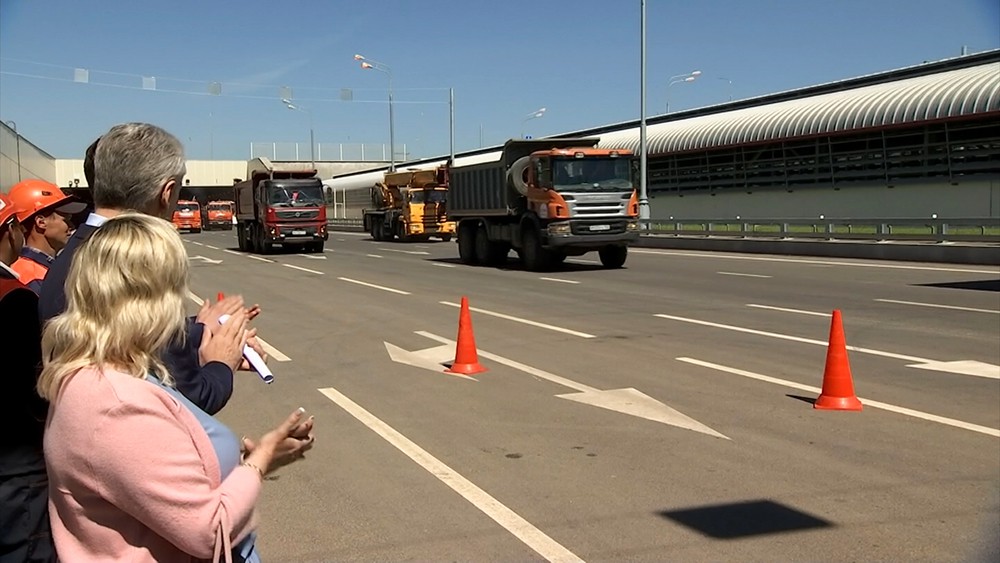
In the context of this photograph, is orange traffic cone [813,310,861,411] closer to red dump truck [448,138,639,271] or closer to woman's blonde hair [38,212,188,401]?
woman's blonde hair [38,212,188,401]

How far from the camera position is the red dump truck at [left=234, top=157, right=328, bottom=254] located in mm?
35219

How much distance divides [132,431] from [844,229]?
28.3 meters

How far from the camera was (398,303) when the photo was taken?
1681cm

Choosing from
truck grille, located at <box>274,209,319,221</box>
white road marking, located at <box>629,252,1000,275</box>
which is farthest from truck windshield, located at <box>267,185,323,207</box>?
white road marking, located at <box>629,252,1000,275</box>

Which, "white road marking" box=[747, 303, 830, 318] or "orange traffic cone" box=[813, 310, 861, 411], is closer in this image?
"orange traffic cone" box=[813, 310, 861, 411]

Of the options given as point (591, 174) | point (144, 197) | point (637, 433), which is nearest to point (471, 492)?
point (637, 433)

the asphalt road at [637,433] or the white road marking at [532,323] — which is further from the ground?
the white road marking at [532,323]

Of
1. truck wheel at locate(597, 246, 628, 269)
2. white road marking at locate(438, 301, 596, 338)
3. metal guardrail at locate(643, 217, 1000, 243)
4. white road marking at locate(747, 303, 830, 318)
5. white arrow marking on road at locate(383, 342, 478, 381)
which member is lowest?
white arrow marking on road at locate(383, 342, 478, 381)

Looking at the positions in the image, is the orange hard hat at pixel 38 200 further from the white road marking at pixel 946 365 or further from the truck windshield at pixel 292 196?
the truck windshield at pixel 292 196

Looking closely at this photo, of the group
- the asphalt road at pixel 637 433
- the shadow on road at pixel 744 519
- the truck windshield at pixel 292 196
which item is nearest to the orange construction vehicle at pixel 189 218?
the truck windshield at pixel 292 196

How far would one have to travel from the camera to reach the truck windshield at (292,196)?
35375 millimetres

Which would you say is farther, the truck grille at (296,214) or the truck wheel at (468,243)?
the truck grille at (296,214)

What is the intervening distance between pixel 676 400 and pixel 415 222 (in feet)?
121

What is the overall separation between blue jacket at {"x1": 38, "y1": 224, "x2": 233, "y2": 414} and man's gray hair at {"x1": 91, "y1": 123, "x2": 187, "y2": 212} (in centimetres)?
27
